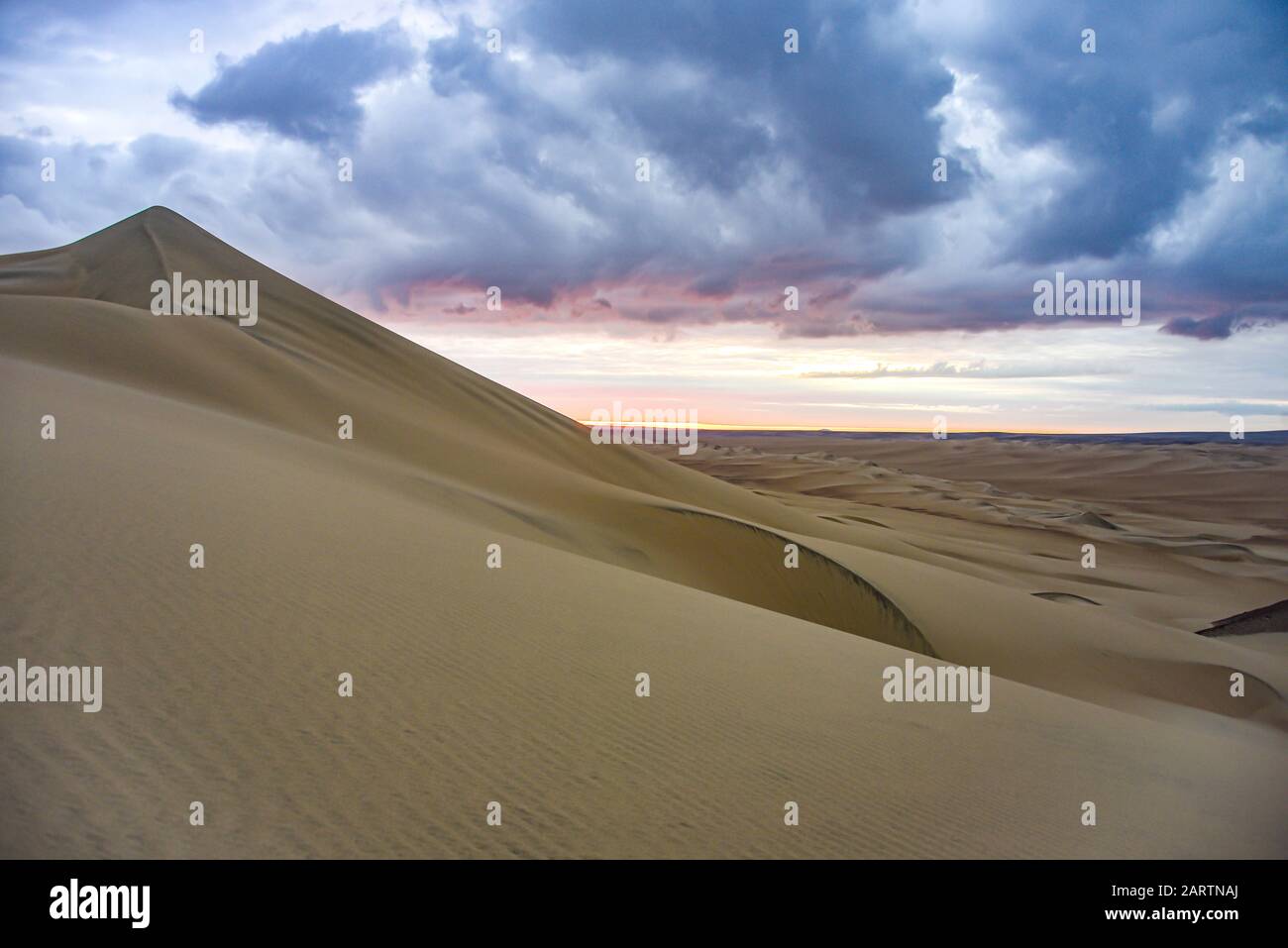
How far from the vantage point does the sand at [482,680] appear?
4148 mm

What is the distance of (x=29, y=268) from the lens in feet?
98.9

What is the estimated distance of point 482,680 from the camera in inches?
228

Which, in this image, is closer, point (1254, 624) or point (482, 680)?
point (482, 680)

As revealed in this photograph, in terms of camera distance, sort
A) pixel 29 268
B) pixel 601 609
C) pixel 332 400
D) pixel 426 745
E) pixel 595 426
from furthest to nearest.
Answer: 1. pixel 595 426
2. pixel 29 268
3. pixel 332 400
4. pixel 601 609
5. pixel 426 745

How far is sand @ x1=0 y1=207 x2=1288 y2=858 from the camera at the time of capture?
13.6 ft

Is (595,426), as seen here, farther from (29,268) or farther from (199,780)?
(199,780)

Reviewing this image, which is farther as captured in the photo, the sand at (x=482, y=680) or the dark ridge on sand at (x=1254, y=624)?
the dark ridge on sand at (x=1254, y=624)

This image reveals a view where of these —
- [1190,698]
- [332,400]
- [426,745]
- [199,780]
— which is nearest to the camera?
[199,780]

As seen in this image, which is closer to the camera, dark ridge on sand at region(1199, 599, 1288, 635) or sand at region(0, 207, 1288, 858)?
sand at region(0, 207, 1288, 858)

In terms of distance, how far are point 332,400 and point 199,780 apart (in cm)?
1688

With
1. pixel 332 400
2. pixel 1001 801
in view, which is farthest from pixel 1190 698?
pixel 332 400
